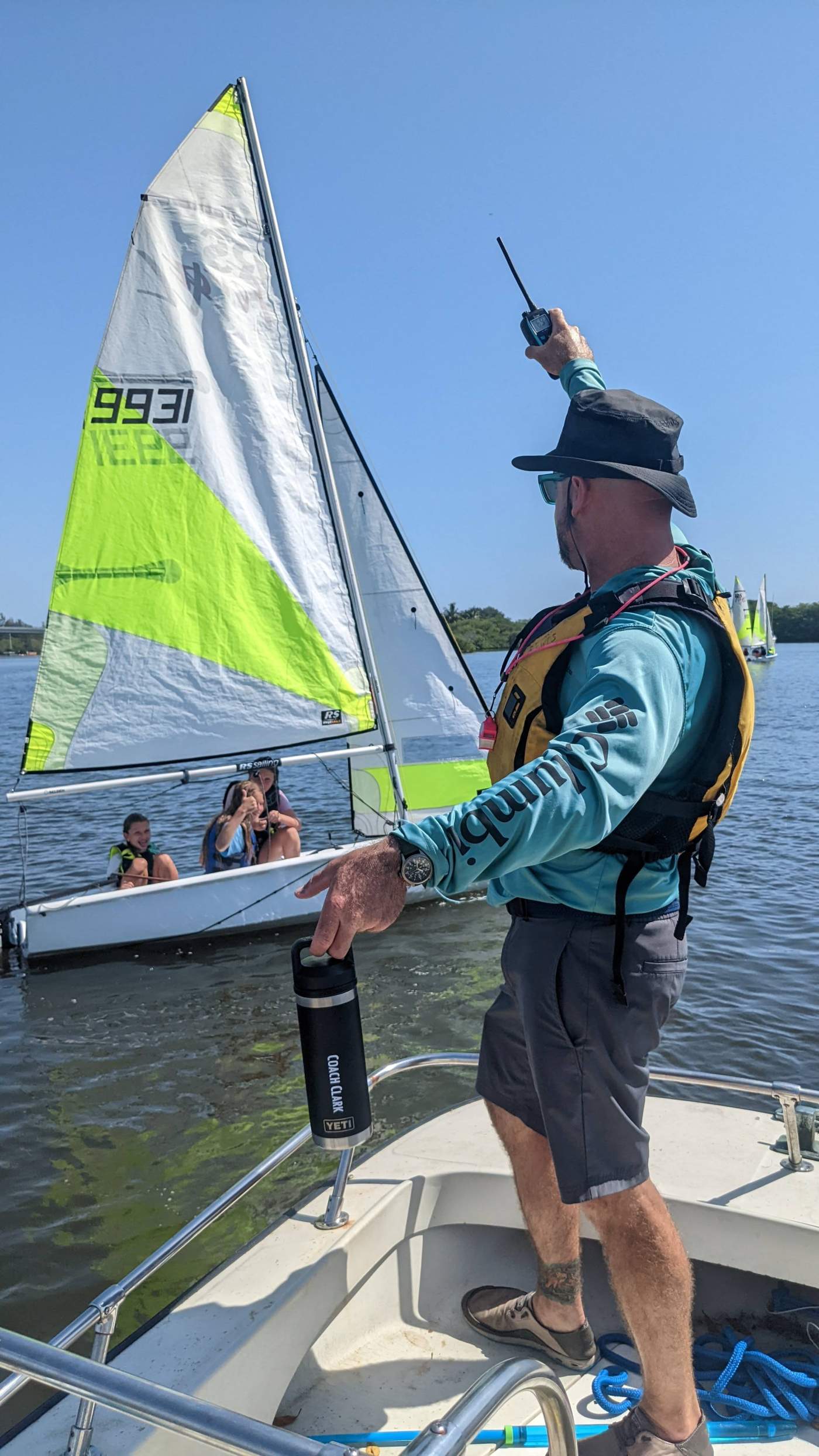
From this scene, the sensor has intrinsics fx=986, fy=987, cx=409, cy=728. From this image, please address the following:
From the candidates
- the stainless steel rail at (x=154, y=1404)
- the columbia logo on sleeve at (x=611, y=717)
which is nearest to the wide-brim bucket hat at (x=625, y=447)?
the columbia logo on sleeve at (x=611, y=717)

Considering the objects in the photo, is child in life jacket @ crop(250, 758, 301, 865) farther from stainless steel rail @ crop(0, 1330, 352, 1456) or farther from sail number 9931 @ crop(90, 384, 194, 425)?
stainless steel rail @ crop(0, 1330, 352, 1456)

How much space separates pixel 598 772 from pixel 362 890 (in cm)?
44

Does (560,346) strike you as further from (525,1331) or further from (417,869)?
(525,1331)

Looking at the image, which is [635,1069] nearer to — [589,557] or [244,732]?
[589,557]

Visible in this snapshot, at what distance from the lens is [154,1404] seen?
129 centimetres

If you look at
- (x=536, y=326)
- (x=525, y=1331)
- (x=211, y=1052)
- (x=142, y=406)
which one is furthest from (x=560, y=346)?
(x=142, y=406)

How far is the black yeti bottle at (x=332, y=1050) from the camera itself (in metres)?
2.12

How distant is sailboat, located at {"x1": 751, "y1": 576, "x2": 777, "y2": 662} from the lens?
67812 millimetres

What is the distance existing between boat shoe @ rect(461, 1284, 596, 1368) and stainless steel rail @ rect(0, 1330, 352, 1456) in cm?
153

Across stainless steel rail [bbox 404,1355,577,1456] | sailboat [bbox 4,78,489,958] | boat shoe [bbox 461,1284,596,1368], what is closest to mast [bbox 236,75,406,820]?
sailboat [bbox 4,78,489,958]

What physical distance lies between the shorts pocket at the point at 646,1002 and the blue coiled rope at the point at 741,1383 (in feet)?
3.36

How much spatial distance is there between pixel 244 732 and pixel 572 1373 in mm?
7231

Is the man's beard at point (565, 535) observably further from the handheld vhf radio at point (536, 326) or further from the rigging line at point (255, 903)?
the rigging line at point (255, 903)

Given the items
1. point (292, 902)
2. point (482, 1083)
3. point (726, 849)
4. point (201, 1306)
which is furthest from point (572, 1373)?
point (726, 849)
